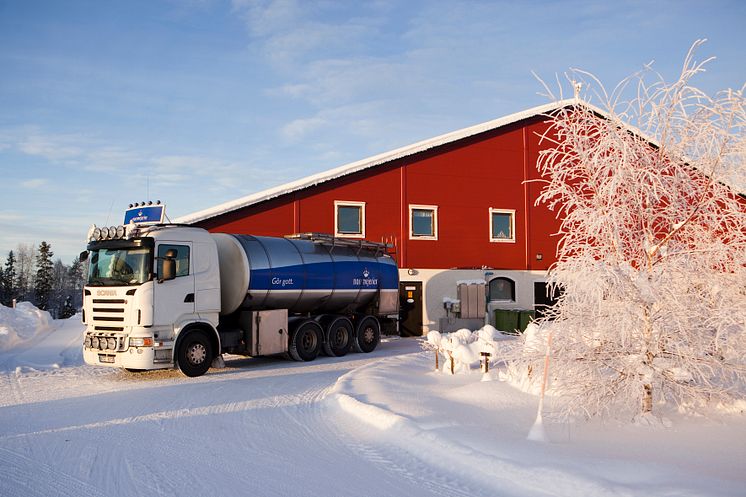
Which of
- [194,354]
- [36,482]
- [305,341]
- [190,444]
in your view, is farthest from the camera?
[305,341]

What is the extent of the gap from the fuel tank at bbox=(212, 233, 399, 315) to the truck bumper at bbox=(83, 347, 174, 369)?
2593 mm

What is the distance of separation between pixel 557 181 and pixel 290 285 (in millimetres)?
9332

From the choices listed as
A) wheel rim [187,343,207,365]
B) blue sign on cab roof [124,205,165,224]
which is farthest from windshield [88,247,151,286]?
wheel rim [187,343,207,365]

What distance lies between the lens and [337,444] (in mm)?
7938

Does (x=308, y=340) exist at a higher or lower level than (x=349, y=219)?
lower

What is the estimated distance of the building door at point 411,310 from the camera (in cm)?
2592

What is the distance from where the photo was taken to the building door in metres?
25.9

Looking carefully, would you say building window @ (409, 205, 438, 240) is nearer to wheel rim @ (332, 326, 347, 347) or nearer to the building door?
the building door

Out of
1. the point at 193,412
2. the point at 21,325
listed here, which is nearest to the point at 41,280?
the point at 21,325

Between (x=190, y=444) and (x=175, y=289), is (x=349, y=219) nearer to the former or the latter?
(x=175, y=289)

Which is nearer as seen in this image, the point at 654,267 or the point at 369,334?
the point at 654,267

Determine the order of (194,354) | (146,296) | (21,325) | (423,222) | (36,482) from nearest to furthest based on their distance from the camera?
(36,482) < (146,296) < (194,354) < (21,325) < (423,222)

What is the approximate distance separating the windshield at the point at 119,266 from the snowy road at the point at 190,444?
2168 mm

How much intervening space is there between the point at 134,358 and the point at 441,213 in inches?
656
